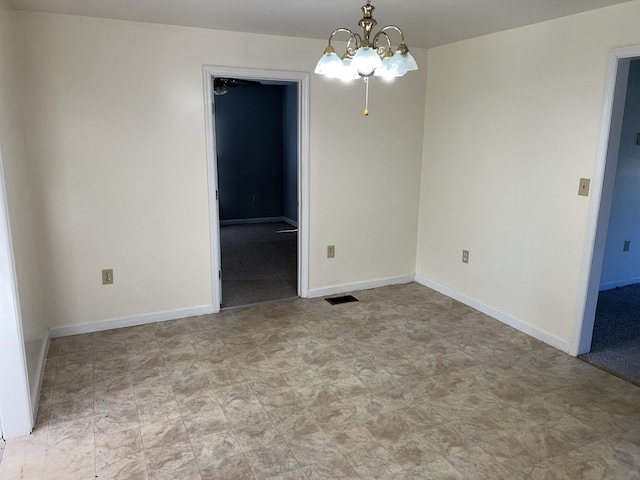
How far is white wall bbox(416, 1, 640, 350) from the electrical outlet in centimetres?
294

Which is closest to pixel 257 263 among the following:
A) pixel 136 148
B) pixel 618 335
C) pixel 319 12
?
pixel 136 148

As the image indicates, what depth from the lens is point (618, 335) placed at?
352cm

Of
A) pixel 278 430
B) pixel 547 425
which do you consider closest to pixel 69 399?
pixel 278 430

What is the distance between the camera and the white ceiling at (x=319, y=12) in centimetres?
274

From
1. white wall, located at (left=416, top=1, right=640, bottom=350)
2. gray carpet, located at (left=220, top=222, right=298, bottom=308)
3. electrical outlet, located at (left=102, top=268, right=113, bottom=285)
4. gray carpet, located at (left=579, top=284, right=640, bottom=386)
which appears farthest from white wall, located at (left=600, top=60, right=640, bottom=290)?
electrical outlet, located at (left=102, top=268, right=113, bottom=285)

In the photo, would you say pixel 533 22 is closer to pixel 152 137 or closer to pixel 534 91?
pixel 534 91

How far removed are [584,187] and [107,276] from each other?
137 inches

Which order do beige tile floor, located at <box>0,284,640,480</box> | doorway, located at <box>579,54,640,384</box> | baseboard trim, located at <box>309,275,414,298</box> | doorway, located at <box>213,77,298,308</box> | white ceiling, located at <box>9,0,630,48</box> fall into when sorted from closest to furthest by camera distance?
beige tile floor, located at <box>0,284,640,480</box>, white ceiling, located at <box>9,0,630,48</box>, doorway, located at <box>579,54,640,384</box>, baseboard trim, located at <box>309,275,414,298</box>, doorway, located at <box>213,77,298,308</box>

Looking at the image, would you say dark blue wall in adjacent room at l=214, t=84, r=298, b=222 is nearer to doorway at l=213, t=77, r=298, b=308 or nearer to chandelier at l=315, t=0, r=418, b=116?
doorway at l=213, t=77, r=298, b=308

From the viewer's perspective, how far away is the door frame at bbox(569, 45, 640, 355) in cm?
279

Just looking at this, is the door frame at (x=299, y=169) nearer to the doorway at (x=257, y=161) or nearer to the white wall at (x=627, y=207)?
the doorway at (x=257, y=161)

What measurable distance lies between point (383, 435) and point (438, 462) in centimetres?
31

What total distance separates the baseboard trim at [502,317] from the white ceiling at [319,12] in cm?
222

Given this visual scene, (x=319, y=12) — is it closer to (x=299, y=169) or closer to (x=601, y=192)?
(x=299, y=169)
